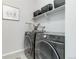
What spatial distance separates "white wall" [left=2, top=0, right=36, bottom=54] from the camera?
1860 mm

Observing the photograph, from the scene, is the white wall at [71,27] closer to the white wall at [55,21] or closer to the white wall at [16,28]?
the white wall at [55,21]

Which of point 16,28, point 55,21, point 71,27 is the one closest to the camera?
point 71,27

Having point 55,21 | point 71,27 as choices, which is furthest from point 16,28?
point 71,27

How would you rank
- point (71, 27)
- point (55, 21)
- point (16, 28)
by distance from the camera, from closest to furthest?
point (71, 27), point (55, 21), point (16, 28)

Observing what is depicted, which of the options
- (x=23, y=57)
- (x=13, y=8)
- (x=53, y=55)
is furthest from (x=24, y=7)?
(x=53, y=55)

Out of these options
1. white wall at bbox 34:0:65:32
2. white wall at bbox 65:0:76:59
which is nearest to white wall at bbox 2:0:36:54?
white wall at bbox 34:0:65:32

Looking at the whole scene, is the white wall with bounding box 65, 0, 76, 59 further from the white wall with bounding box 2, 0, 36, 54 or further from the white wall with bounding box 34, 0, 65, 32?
the white wall with bounding box 2, 0, 36, 54

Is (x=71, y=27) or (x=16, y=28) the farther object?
(x=16, y=28)

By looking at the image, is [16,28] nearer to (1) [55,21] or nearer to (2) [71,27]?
(1) [55,21]

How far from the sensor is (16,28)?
6.73ft

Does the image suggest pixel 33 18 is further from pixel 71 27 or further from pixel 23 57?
pixel 71 27

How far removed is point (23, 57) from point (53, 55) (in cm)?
127

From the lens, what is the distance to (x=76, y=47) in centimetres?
47

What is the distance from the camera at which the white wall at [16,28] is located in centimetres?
186
